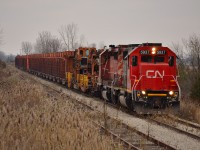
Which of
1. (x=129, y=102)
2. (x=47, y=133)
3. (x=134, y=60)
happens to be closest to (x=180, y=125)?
(x=129, y=102)

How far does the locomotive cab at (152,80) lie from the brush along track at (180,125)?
751 mm

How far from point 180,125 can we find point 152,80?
2.73m

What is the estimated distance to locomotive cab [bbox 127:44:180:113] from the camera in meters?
15.3

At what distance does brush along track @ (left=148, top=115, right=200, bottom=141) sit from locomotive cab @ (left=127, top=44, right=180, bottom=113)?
75 cm

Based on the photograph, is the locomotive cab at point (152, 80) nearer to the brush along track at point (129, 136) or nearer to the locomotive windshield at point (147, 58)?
the locomotive windshield at point (147, 58)

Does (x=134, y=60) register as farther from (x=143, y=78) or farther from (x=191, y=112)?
(x=191, y=112)

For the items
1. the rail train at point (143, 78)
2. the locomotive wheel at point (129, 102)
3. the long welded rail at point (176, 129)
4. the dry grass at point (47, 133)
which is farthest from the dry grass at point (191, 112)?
the dry grass at point (47, 133)

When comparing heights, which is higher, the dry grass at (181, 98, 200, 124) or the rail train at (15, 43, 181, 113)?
the rail train at (15, 43, 181, 113)

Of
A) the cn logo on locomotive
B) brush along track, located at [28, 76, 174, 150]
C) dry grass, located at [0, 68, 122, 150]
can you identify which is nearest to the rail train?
the cn logo on locomotive

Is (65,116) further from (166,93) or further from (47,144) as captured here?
(166,93)

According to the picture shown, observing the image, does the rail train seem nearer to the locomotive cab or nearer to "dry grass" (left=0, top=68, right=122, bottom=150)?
the locomotive cab

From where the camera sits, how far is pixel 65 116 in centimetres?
893

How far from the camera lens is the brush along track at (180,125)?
11.7m

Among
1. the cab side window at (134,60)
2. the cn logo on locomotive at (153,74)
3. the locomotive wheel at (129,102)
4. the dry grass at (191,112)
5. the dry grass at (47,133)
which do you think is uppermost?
the cab side window at (134,60)
